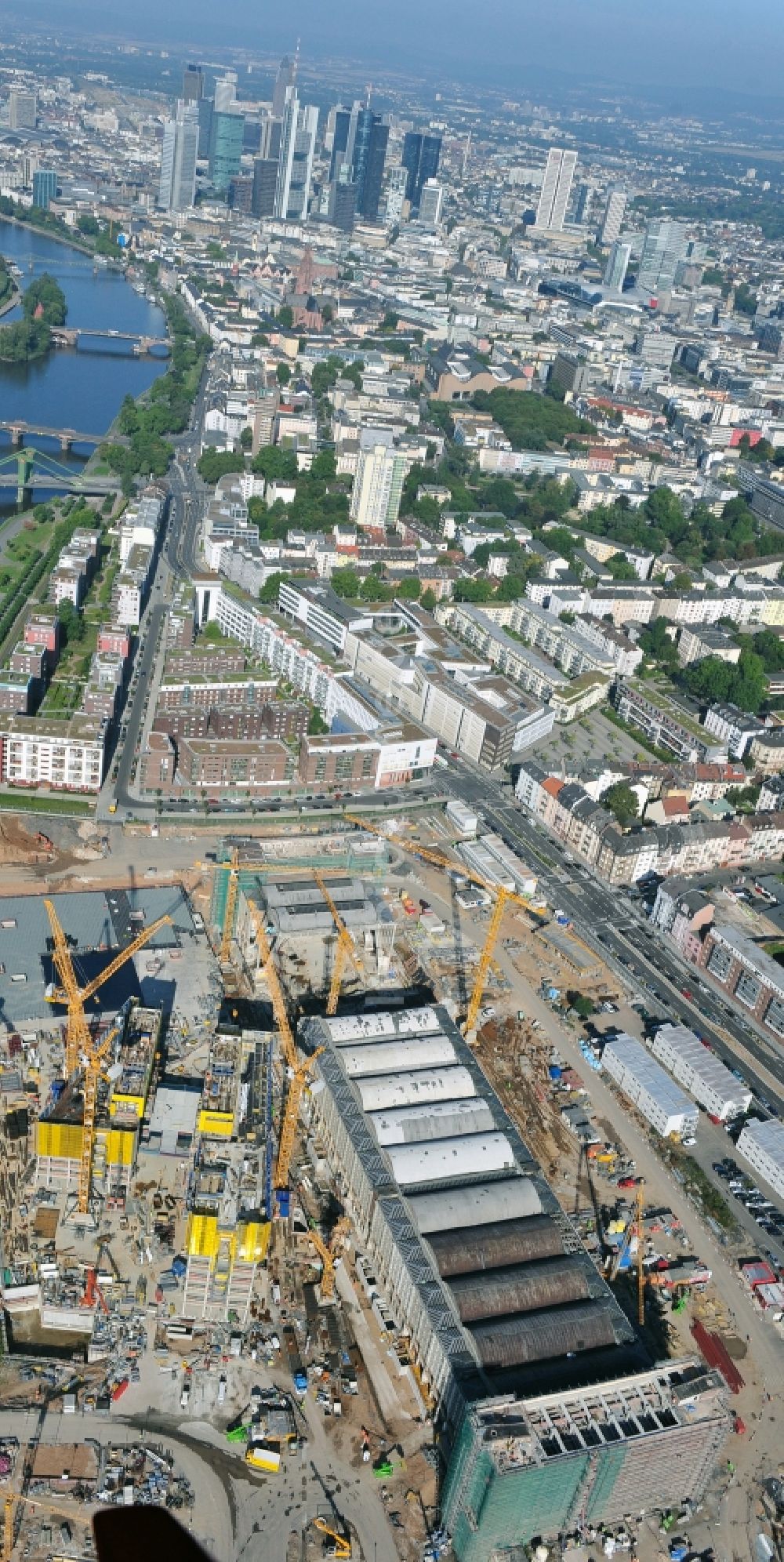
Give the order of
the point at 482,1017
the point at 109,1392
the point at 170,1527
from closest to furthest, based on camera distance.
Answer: the point at 170,1527 → the point at 109,1392 → the point at 482,1017

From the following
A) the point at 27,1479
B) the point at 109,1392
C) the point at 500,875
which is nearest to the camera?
the point at 27,1479

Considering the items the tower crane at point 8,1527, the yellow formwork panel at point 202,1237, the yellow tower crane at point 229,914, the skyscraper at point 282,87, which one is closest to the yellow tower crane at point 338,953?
the yellow tower crane at point 229,914

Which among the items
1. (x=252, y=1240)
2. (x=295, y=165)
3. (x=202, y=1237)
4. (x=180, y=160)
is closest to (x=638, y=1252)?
(x=252, y=1240)

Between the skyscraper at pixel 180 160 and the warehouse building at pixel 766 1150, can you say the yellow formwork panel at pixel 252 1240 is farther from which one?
the skyscraper at pixel 180 160

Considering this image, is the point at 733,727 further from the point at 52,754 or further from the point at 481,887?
the point at 52,754

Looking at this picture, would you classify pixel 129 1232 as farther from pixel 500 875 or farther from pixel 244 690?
pixel 244 690

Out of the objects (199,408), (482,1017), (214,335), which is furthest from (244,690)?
(214,335)

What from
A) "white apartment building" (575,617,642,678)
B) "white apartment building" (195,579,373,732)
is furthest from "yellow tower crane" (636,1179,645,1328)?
"white apartment building" (575,617,642,678)

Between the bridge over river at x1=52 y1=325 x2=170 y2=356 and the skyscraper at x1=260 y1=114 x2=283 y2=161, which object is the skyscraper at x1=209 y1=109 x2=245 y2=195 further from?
the bridge over river at x1=52 y1=325 x2=170 y2=356
